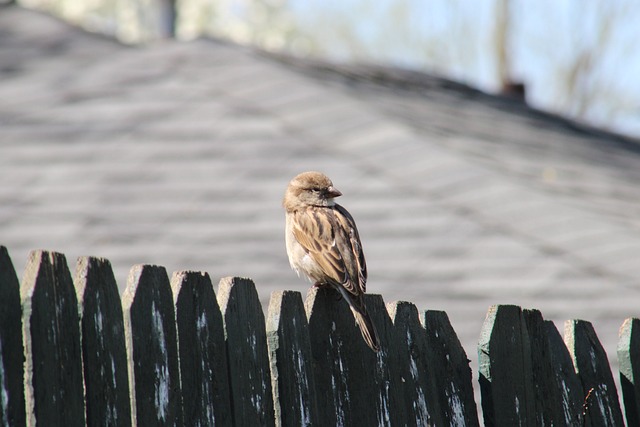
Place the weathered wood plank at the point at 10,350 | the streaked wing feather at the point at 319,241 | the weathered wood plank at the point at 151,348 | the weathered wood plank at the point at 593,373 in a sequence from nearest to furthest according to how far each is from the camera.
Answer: the weathered wood plank at the point at 10,350 → the weathered wood plank at the point at 151,348 → the weathered wood plank at the point at 593,373 → the streaked wing feather at the point at 319,241

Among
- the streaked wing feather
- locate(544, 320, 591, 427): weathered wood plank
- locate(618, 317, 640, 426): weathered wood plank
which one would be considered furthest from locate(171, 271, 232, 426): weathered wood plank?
locate(618, 317, 640, 426): weathered wood plank

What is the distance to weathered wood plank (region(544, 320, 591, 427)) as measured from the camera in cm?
368

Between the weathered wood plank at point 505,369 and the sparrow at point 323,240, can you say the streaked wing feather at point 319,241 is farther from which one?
the weathered wood plank at point 505,369

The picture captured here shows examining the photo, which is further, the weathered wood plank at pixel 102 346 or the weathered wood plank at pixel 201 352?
the weathered wood plank at pixel 201 352

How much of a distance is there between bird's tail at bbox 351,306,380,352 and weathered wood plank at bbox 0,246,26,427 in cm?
117

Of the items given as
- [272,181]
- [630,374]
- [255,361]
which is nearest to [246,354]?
[255,361]

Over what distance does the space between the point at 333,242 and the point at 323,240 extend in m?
0.06

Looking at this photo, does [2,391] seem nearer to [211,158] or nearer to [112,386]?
[112,386]

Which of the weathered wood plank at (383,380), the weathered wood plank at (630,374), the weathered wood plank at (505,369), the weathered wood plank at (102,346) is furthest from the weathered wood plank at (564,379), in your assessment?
the weathered wood plank at (102,346)

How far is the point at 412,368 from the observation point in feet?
11.2

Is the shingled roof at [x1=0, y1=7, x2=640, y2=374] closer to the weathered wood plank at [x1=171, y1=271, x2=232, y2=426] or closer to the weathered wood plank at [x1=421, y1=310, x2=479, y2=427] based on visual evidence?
the weathered wood plank at [x1=421, y1=310, x2=479, y2=427]

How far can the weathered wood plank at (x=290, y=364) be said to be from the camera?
10.1ft

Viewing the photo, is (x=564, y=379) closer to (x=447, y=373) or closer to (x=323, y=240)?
(x=447, y=373)

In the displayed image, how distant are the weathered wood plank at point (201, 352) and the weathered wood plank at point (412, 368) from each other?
671 millimetres
